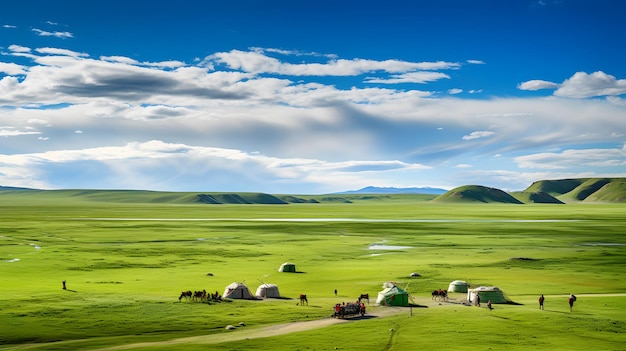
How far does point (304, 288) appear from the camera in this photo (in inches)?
3393

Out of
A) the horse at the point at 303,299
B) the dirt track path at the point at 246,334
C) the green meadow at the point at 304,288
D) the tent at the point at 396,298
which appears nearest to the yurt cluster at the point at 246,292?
the green meadow at the point at 304,288

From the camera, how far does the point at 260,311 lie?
6681cm

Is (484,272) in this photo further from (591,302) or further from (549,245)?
(549,245)

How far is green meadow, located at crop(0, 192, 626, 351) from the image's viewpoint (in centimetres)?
5431

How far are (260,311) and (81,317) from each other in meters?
17.7

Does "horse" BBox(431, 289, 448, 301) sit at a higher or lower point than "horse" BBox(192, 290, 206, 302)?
lower

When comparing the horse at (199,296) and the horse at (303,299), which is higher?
the horse at (199,296)

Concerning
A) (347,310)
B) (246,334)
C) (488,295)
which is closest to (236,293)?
(347,310)

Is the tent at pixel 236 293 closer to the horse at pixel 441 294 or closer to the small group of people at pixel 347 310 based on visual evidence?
the small group of people at pixel 347 310

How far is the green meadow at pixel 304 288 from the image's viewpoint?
5431 cm

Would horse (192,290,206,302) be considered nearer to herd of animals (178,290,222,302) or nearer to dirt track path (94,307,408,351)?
herd of animals (178,290,222,302)

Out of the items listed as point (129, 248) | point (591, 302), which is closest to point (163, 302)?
point (591, 302)

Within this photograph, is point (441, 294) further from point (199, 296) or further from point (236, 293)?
point (199, 296)

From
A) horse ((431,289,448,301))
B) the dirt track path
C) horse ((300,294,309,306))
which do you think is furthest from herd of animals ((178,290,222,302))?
horse ((431,289,448,301))
